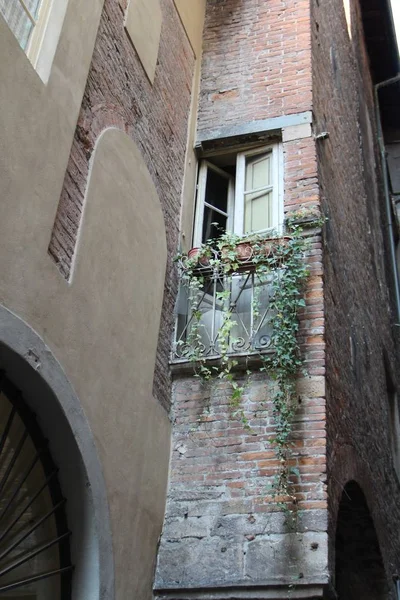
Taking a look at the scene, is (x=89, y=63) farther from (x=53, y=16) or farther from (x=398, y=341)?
(x=398, y=341)

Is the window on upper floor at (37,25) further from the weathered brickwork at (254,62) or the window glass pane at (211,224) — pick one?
the weathered brickwork at (254,62)

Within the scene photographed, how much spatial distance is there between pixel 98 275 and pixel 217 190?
2904 millimetres

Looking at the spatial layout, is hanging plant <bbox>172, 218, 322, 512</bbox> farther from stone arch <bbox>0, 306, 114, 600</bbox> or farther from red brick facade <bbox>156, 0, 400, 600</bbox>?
stone arch <bbox>0, 306, 114, 600</bbox>

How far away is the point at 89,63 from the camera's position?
4891 millimetres

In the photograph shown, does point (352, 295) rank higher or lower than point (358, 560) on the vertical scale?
higher

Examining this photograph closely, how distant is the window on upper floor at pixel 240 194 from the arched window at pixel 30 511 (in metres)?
2.95

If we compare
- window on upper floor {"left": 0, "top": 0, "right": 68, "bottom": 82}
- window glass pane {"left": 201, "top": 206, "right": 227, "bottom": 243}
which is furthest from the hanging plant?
window on upper floor {"left": 0, "top": 0, "right": 68, "bottom": 82}

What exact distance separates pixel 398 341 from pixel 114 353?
7484 mm

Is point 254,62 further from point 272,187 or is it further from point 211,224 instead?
point 211,224

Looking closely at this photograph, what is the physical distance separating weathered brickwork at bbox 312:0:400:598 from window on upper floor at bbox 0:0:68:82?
9.10 ft

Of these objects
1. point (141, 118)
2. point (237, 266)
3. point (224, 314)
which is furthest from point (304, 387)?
point (141, 118)

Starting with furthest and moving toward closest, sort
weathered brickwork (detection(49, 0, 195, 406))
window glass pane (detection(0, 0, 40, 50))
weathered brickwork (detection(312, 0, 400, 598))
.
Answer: weathered brickwork (detection(312, 0, 400, 598)), weathered brickwork (detection(49, 0, 195, 406)), window glass pane (detection(0, 0, 40, 50))

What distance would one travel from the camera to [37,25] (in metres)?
4.51

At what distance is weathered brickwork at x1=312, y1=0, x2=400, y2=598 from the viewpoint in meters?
5.80
